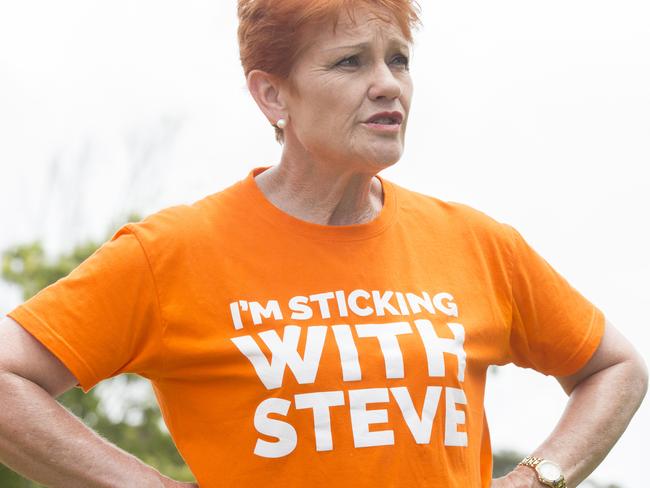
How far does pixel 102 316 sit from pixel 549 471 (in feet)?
4.17

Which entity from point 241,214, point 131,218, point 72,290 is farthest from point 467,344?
point 131,218

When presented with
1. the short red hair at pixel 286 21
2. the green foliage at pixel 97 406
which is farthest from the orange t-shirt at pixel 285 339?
the green foliage at pixel 97 406

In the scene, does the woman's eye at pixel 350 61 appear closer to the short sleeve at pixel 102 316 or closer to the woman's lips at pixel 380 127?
the woman's lips at pixel 380 127

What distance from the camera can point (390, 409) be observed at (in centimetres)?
316

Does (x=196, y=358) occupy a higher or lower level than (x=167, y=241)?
lower

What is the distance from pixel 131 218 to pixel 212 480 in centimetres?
1467

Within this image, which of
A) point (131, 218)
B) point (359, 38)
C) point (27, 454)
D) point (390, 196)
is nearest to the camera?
point (27, 454)

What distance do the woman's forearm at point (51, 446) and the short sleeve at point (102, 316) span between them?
0.33ft

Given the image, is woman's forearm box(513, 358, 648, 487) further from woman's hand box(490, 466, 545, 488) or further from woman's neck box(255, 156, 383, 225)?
woman's neck box(255, 156, 383, 225)

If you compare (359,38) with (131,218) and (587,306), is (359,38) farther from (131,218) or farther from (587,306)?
(131,218)

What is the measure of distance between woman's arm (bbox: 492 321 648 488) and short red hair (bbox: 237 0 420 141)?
3.47 ft

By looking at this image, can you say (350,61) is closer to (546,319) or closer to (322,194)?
(322,194)

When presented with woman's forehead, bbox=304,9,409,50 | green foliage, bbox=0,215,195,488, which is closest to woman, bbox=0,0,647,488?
woman's forehead, bbox=304,9,409,50

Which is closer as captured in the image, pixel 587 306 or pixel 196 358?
pixel 196 358
